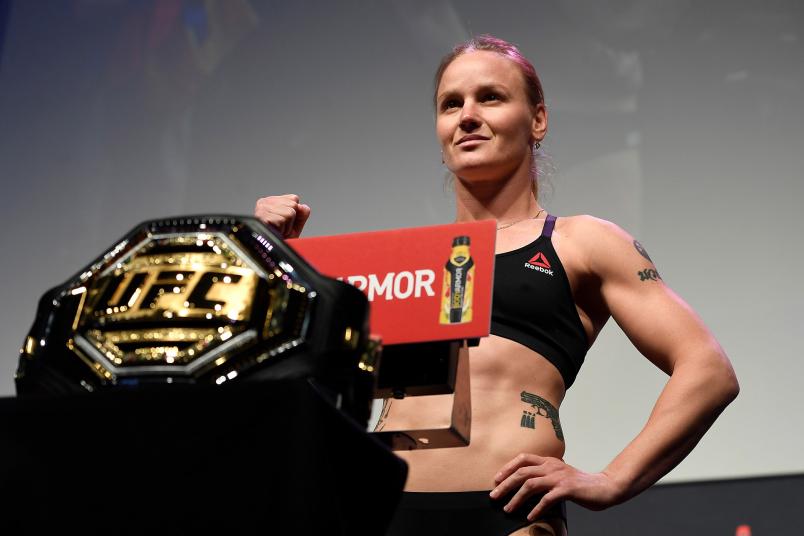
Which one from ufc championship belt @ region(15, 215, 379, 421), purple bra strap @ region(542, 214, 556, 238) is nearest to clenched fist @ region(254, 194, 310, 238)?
purple bra strap @ region(542, 214, 556, 238)

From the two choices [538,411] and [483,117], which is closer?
[538,411]

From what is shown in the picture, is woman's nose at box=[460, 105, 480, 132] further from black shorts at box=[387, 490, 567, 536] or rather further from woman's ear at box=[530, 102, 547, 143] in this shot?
black shorts at box=[387, 490, 567, 536]

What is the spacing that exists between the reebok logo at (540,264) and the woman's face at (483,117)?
0.22 m

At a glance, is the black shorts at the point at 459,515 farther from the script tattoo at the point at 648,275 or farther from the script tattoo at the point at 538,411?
the script tattoo at the point at 648,275

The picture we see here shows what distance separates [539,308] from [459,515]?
36 centimetres

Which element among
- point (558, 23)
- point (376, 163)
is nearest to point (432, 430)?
point (376, 163)

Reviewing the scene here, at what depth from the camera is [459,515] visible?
1.29m

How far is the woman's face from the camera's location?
5.40 feet

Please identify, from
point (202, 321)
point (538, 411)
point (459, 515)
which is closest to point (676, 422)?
point (538, 411)

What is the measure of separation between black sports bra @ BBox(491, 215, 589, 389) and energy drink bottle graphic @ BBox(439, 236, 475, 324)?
577 millimetres

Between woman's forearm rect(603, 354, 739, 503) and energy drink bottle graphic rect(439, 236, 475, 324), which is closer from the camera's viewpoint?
energy drink bottle graphic rect(439, 236, 475, 324)

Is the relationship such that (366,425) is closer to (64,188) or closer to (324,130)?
(324,130)

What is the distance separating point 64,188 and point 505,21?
1.50 metres

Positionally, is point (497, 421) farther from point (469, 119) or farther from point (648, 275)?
point (469, 119)
